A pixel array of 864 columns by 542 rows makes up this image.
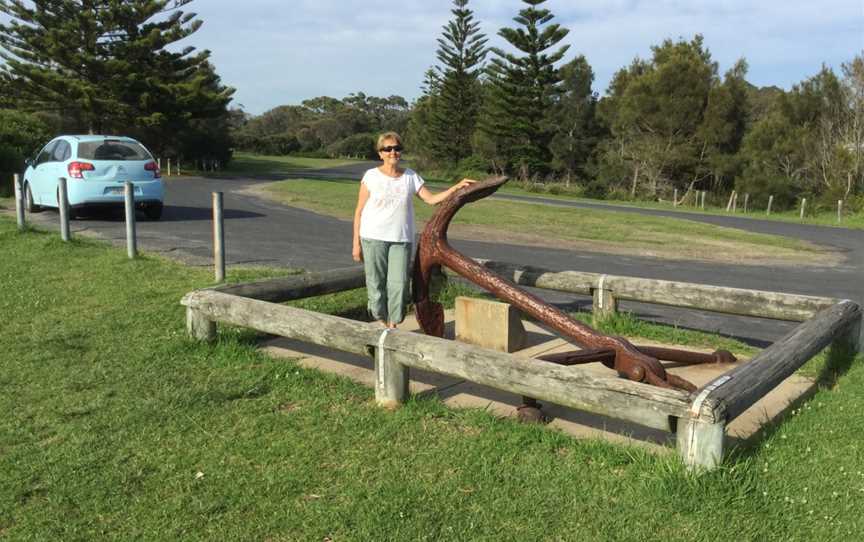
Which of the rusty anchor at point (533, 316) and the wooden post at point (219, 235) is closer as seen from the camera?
the rusty anchor at point (533, 316)

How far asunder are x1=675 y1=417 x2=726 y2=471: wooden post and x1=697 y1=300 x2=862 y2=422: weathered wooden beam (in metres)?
0.04

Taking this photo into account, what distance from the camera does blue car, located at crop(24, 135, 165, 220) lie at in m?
12.2

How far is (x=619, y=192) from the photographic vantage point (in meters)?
40.9

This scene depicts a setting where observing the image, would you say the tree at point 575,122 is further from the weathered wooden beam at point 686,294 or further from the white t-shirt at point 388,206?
the white t-shirt at point 388,206

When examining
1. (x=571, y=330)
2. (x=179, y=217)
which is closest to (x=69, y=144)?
(x=179, y=217)

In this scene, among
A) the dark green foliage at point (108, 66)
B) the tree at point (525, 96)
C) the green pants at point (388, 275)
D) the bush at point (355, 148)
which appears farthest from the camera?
the bush at point (355, 148)

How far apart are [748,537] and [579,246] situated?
11.2 m

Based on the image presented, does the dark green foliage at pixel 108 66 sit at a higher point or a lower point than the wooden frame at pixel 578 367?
higher

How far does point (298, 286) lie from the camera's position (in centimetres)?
590

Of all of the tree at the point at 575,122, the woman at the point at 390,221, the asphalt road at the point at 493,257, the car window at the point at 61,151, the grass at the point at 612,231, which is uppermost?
the tree at the point at 575,122

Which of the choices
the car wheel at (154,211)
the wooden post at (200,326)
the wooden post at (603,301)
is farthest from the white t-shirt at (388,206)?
the car wheel at (154,211)

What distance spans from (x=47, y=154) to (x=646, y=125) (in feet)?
118

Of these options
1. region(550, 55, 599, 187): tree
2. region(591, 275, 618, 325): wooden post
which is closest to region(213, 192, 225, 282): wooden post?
region(591, 275, 618, 325): wooden post

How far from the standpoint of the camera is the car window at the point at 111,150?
40.5 feet
